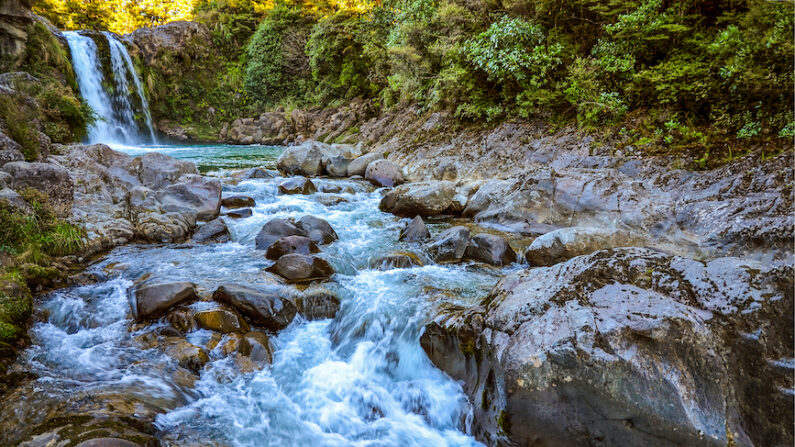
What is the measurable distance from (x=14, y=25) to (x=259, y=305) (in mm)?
19026

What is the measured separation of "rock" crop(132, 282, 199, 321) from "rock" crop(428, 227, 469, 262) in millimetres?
3607

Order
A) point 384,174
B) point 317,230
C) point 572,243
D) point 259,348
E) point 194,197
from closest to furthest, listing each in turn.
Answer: point 259,348
point 572,243
point 317,230
point 194,197
point 384,174

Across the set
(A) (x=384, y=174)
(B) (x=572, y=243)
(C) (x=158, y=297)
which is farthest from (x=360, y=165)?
(C) (x=158, y=297)

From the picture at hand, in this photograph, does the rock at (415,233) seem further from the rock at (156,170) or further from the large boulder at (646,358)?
the rock at (156,170)

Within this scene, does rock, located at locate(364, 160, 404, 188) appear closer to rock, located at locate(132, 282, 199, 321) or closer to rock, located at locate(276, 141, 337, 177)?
rock, located at locate(276, 141, 337, 177)

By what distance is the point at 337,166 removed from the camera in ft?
41.2

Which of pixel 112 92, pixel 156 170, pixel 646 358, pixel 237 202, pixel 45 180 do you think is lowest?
pixel 237 202

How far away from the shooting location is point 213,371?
3.63m

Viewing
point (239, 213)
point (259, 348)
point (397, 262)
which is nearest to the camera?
point (259, 348)

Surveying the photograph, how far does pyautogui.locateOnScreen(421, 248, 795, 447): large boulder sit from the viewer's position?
7.34ft

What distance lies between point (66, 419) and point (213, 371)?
45.2 inches

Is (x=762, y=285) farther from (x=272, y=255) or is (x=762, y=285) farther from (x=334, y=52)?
(x=334, y=52)

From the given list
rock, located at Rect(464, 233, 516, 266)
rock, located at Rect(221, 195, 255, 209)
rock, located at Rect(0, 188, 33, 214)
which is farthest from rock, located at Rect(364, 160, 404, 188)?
rock, located at Rect(0, 188, 33, 214)

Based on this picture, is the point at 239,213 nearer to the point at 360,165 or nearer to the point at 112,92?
the point at 360,165
